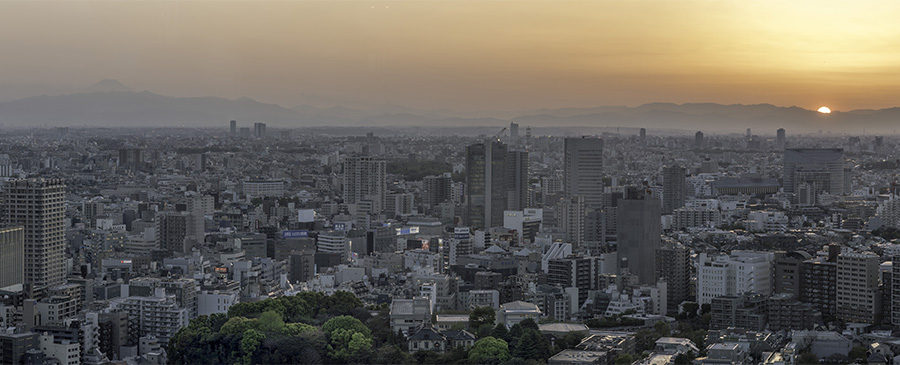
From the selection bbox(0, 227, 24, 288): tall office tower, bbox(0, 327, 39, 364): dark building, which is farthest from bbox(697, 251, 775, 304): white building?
bbox(0, 227, 24, 288): tall office tower

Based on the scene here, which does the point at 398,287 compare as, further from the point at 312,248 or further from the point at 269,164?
the point at 269,164

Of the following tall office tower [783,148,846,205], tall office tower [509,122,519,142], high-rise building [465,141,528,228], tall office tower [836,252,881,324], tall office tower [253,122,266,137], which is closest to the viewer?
tall office tower [836,252,881,324]

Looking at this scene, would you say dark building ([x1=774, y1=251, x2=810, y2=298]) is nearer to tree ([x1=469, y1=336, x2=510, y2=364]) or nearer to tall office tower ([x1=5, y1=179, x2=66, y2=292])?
tree ([x1=469, y1=336, x2=510, y2=364])

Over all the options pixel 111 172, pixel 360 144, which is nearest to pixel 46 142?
pixel 111 172

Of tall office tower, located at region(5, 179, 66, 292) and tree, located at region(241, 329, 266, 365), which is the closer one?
tree, located at region(241, 329, 266, 365)

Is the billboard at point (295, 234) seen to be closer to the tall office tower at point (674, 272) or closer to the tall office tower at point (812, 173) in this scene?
the tall office tower at point (674, 272)

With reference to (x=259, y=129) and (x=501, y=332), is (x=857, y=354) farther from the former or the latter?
(x=259, y=129)

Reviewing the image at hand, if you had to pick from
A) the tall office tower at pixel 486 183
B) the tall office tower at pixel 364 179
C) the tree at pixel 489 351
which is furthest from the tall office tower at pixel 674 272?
the tall office tower at pixel 364 179

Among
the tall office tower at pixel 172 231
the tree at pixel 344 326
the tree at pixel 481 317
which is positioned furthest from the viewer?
the tall office tower at pixel 172 231
